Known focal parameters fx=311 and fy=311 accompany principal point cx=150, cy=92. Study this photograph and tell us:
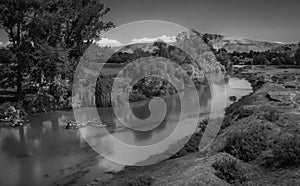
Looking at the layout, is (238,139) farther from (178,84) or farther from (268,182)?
(178,84)

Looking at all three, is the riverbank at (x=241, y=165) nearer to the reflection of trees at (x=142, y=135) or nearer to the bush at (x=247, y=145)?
the bush at (x=247, y=145)

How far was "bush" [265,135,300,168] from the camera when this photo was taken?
1300 cm

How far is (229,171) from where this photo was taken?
40.4 feet

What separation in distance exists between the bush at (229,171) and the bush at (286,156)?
6.75 ft

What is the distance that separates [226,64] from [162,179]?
308 feet

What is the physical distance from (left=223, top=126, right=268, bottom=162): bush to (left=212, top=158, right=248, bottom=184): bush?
248 centimetres

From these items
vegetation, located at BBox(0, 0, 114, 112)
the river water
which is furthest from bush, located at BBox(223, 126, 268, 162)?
vegetation, located at BBox(0, 0, 114, 112)

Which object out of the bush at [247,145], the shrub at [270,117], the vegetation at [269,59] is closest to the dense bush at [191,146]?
the bush at [247,145]

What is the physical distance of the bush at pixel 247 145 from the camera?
15234 mm

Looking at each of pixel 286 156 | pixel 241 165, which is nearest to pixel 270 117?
pixel 286 156

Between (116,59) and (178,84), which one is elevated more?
(116,59)

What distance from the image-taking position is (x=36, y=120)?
28719 mm

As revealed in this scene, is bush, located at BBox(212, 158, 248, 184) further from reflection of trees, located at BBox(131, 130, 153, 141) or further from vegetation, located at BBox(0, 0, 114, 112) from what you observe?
vegetation, located at BBox(0, 0, 114, 112)

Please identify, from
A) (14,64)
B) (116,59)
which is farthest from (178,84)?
(14,64)
